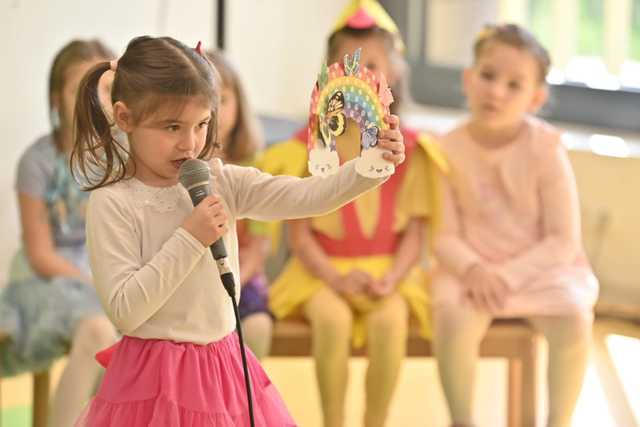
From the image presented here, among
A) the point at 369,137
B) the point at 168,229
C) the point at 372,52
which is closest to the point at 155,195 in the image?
the point at 168,229

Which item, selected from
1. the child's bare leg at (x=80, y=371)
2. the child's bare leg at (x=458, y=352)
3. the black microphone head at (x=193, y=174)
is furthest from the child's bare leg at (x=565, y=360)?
the black microphone head at (x=193, y=174)

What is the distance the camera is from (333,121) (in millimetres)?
1607

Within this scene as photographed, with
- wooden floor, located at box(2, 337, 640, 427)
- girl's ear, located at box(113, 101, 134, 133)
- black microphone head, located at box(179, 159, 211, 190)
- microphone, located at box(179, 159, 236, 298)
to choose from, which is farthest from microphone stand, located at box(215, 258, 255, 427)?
wooden floor, located at box(2, 337, 640, 427)

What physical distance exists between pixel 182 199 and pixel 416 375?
1.86 m

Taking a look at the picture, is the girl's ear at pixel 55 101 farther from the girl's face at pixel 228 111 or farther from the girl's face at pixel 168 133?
the girl's face at pixel 168 133

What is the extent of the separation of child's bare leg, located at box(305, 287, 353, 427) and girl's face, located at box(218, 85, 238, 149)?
0.42 m

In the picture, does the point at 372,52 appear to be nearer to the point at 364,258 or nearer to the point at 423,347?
the point at 364,258

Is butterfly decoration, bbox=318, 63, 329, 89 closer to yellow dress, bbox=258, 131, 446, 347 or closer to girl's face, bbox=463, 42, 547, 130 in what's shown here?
yellow dress, bbox=258, 131, 446, 347

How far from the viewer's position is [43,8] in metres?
3.08

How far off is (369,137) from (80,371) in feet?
3.72

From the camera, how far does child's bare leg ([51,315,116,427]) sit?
2404 millimetres

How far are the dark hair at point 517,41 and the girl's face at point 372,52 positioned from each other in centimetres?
23

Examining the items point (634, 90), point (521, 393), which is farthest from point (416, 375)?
point (634, 90)

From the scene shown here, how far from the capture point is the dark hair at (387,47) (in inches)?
106
